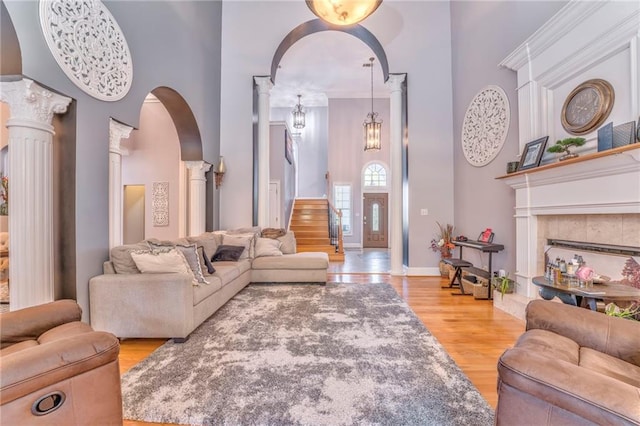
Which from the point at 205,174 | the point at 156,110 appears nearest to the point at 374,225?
the point at 205,174

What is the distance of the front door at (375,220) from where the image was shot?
1020 centimetres

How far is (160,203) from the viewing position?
20.7 ft

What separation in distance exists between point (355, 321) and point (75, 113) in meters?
3.30

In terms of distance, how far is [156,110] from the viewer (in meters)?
6.25

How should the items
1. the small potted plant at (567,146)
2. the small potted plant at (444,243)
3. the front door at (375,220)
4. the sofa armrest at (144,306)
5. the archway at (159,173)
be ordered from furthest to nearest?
the front door at (375,220) < the archway at (159,173) < the small potted plant at (444,243) < the small potted plant at (567,146) < the sofa armrest at (144,306)

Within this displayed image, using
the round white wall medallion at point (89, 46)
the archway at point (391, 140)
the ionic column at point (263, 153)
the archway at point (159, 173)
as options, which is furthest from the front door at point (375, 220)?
the round white wall medallion at point (89, 46)

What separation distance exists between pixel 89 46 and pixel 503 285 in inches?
200

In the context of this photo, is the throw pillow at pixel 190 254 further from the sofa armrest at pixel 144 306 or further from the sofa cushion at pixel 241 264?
the sofa cushion at pixel 241 264

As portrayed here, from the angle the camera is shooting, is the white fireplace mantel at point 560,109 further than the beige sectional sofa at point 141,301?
No

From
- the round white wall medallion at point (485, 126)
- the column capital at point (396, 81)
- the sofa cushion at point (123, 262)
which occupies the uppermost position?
the column capital at point (396, 81)

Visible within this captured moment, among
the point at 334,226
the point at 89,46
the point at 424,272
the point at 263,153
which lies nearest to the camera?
the point at 89,46

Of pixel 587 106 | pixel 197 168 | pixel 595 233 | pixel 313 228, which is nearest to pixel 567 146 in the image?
pixel 587 106

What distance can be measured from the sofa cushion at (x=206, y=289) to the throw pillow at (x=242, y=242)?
1.31m

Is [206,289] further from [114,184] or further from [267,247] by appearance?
[267,247]
